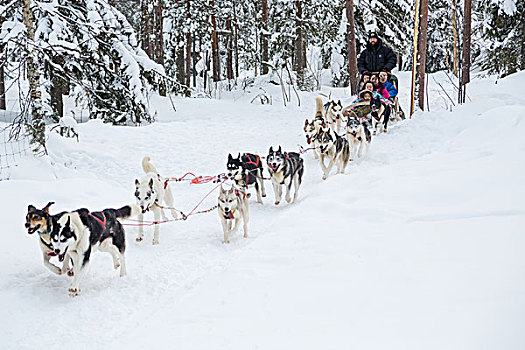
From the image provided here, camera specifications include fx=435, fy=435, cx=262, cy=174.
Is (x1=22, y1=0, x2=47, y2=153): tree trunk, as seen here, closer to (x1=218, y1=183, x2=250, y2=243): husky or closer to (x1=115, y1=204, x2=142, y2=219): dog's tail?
(x1=115, y1=204, x2=142, y2=219): dog's tail

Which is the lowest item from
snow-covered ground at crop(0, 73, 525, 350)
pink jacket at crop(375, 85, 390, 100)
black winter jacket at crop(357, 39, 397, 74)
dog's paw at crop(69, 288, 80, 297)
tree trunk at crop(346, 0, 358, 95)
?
dog's paw at crop(69, 288, 80, 297)

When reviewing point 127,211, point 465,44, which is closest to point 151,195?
point 127,211

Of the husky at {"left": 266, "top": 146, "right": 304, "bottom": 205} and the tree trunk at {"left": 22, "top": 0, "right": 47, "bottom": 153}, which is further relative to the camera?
the tree trunk at {"left": 22, "top": 0, "right": 47, "bottom": 153}

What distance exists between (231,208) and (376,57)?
7.71m

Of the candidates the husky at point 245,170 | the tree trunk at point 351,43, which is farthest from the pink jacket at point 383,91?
the husky at point 245,170

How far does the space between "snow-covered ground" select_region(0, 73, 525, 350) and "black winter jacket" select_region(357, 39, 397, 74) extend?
4332 mm

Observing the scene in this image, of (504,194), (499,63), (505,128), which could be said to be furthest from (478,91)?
(504,194)

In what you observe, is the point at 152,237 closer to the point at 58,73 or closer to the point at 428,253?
the point at 428,253

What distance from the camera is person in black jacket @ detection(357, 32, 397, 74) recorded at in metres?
11.4

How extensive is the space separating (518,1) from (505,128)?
12136mm

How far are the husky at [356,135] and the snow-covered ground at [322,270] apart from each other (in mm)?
2301

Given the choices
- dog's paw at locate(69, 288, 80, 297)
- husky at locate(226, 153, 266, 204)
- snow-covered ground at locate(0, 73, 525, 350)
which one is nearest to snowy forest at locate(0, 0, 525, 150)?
snow-covered ground at locate(0, 73, 525, 350)

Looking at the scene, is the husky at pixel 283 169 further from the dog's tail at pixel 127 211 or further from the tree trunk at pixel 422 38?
the tree trunk at pixel 422 38

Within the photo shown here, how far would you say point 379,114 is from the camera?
11.3 meters
